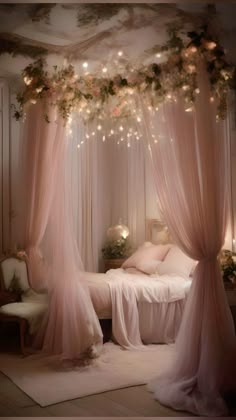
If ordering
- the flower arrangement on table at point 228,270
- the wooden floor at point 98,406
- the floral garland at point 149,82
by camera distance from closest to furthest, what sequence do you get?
the wooden floor at point 98,406 → the floral garland at point 149,82 → the flower arrangement on table at point 228,270

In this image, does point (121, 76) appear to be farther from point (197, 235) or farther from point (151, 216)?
point (151, 216)

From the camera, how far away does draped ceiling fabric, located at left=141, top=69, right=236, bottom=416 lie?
3766 mm

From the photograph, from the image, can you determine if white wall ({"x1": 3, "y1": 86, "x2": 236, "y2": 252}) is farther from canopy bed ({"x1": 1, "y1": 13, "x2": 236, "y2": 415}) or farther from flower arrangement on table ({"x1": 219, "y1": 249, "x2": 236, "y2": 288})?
flower arrangement on table ({"x1": 219, "y1": 249, "x2": 236, "y2": 288})

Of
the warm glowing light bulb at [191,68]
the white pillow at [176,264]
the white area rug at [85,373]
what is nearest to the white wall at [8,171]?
the white area rug at [85,373]

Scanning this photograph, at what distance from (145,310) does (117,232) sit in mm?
2037

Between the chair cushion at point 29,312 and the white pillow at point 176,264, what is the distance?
5.81 ft

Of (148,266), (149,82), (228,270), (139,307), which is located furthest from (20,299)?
(149,82)

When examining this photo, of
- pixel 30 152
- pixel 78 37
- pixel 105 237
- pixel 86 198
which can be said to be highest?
pixel 78 37

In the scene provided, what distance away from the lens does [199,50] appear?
386 cm

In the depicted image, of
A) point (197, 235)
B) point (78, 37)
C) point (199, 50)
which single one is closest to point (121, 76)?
point (199, 50)

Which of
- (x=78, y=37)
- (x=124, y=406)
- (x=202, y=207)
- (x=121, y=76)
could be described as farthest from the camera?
(x=78, y=37)

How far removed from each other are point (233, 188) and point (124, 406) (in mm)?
3432

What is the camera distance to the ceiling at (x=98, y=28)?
15.5 feet

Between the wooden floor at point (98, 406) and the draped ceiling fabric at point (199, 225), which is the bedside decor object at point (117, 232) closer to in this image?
the draped ceiling fabric at point (199, 225)
